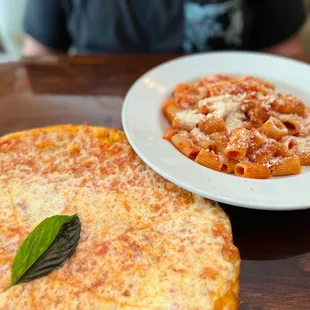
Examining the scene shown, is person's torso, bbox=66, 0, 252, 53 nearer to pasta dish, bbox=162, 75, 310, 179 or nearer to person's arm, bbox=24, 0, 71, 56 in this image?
person's arm, bbox=24, 0, 71, 56

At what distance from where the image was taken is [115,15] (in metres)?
1.65

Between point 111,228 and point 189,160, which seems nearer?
point 111,228

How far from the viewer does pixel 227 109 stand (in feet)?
3.60

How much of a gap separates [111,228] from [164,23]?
1.08m

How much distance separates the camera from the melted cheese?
108cm

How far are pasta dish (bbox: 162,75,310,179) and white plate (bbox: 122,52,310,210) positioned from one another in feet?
0.12

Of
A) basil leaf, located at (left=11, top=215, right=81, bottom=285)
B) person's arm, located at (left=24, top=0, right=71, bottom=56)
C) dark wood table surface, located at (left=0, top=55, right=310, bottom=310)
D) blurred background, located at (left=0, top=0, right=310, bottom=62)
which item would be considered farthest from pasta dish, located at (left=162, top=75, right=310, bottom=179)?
blurred background, located at (left=0, top=0, right=310, bottom=62)

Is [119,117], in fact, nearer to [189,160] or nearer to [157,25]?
[189,160]

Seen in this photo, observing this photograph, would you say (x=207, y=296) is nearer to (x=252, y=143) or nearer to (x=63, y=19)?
(x=252, y=143)

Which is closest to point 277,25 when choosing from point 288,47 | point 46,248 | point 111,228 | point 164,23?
point 288,47

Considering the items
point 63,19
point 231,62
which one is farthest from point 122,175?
point 63,19

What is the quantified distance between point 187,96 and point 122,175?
37 centimetres

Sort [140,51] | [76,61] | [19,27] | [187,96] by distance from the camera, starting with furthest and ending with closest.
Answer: [19,27] → [140,51] → [76,61] → [187,96]

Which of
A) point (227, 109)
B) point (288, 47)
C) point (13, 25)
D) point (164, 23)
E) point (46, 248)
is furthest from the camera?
point (13, 25)
